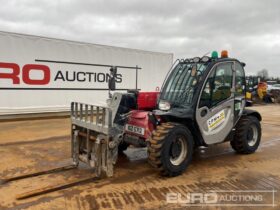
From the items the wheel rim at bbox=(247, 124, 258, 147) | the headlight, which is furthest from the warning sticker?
the wheel rim at bbox=(247, 124, 258, 147)

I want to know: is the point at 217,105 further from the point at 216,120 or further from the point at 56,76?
the point at 56,76

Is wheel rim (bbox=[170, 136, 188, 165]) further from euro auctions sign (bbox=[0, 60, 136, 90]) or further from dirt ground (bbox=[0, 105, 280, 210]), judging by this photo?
euro auctions sign (bbox=[0, 60, 136, 90])

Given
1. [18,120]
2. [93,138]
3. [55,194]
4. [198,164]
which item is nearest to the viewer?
[55,194]

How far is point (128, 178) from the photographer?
4.88 metres

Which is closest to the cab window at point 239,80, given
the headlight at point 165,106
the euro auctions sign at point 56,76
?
the headlight at point 165,106

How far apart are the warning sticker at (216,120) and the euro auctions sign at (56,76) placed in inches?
A: 297

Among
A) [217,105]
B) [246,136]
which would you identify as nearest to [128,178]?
[217,105]

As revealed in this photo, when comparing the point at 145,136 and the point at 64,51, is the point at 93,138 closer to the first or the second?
the point at 145,136

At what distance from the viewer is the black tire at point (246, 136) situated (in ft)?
20.7

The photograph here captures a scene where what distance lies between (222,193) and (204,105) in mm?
1674

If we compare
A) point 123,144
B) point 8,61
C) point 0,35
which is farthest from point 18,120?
point 123,144

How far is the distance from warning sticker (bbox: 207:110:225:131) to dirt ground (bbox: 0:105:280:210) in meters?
0.78

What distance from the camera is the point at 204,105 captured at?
5.43 meters

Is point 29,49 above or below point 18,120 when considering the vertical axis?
above
